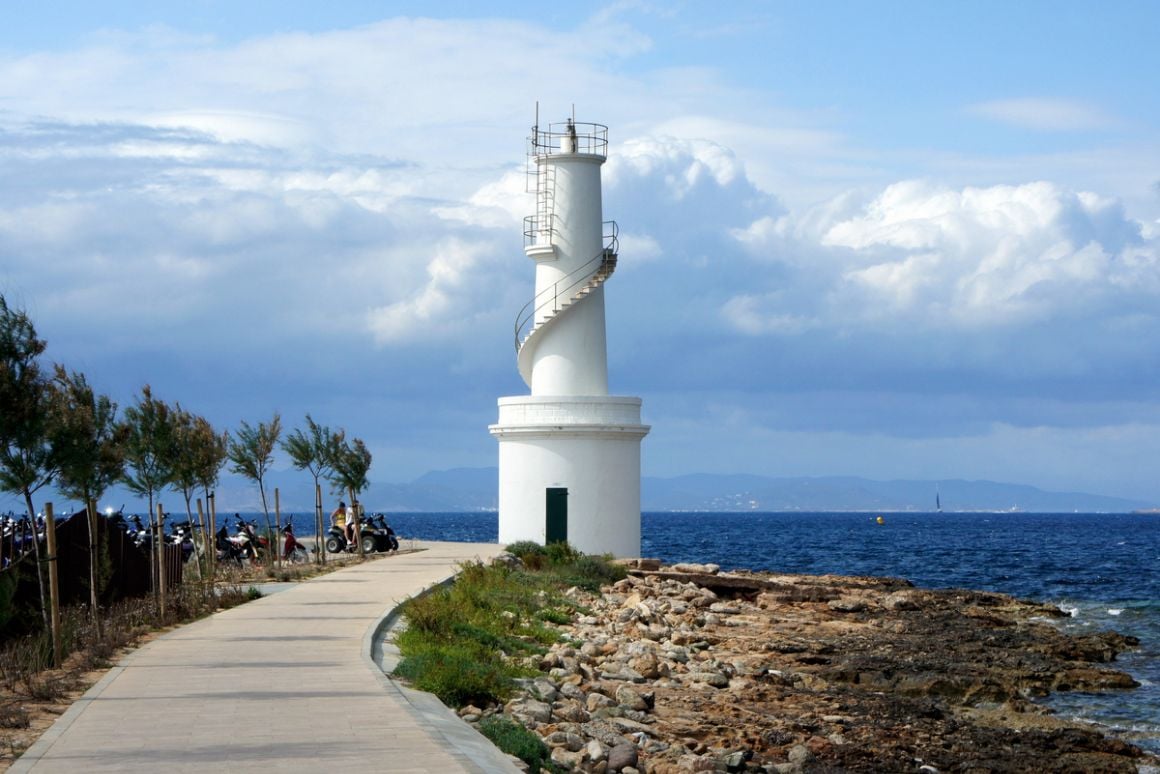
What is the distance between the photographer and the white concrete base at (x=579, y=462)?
35.9m

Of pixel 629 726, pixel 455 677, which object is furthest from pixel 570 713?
pixel 455 677

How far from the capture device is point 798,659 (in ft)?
72.7

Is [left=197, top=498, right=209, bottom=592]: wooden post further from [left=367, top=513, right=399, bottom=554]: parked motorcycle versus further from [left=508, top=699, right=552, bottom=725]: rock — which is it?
[left=508, top=699, right=552, bottom=725]: rock

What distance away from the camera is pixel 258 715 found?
459 inches

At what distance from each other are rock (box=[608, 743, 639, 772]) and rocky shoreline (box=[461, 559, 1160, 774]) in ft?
0.06

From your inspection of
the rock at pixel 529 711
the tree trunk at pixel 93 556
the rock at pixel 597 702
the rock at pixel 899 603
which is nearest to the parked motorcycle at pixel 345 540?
the rock at pixel 899 603

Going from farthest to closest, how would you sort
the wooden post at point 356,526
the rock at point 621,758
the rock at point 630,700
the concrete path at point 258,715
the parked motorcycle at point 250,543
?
1. the wooden post at point 356,526
2. the parked motorcycle at point 250,543
3. the rock at point 630,700
4. the rock at point 621,758
5. the concrete path at point 258,715

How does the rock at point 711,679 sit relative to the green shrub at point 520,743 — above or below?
below

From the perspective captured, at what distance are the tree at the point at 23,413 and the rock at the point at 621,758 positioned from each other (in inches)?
274

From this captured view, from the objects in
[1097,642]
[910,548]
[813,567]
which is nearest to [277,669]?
[1097,642]

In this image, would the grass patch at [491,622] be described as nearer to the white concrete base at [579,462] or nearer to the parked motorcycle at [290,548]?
the white concrete base at [579,462]

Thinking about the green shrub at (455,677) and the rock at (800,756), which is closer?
the green shrub at (455,677)

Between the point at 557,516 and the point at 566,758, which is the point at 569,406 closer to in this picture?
the point at 557,516

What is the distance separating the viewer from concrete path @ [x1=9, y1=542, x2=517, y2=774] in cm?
985
